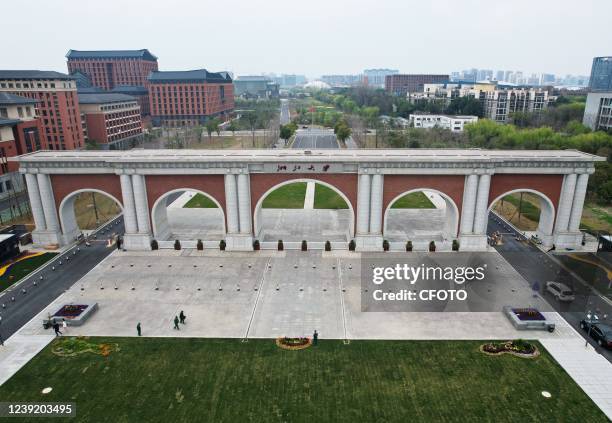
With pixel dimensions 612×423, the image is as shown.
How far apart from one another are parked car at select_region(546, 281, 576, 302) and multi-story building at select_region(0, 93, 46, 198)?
7130 cm

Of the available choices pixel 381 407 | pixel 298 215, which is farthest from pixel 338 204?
pixel 381 407

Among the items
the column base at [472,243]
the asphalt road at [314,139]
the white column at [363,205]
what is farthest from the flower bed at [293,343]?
the asphalt road at [314,139]

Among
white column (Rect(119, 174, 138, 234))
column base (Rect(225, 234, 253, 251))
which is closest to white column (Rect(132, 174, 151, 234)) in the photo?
white column (Rect(119, 174, 138, 234))

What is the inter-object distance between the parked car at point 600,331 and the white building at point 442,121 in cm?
8807

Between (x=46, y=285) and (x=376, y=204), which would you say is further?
(x=376, y=204)

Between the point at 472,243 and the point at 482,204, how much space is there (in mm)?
4196

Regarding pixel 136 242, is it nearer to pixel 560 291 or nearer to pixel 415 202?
pixel 415 202

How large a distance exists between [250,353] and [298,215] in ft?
95.4

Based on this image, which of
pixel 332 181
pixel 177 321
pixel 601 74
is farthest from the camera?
pixel 601 74

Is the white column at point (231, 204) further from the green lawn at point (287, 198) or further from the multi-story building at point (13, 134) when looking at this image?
the multi-story building at point (13, 134)

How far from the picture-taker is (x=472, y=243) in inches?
1695

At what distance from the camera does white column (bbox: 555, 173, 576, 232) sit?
41906 mm

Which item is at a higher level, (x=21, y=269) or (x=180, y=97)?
(x=180, y=97)

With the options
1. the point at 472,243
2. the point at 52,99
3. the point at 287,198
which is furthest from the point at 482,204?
the point at 52,99
